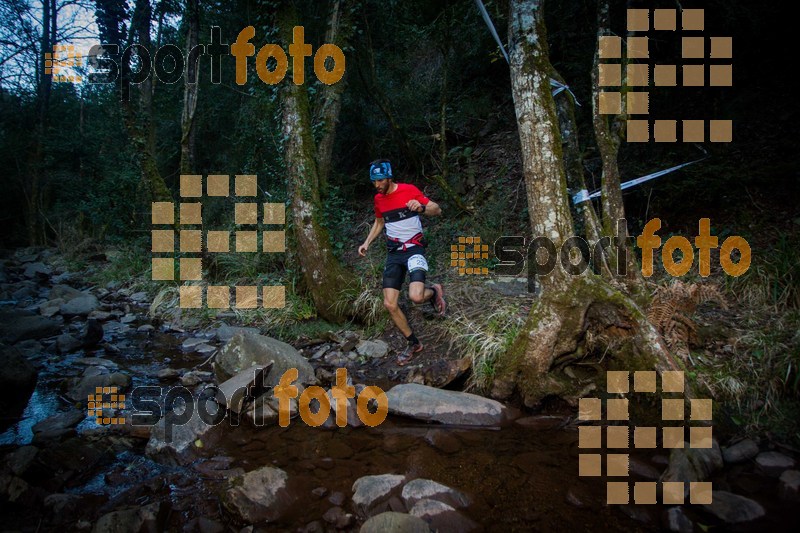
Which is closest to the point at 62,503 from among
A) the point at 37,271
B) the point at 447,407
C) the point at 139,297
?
the point at 447,407

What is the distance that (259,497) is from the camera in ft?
8.28

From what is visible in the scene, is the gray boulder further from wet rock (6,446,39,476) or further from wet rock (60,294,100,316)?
wet rock (60,294,100,316)

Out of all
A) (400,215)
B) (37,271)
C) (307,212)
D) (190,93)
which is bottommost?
(37,271)

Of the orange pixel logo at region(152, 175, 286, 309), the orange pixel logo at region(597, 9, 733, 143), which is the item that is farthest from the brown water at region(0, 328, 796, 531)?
the orange pixel logo at region(597, 9, 733, 143)

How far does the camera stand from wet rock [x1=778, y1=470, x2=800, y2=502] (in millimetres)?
2398

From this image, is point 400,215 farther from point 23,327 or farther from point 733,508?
point 23,327

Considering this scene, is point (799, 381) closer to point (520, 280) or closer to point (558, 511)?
point (558, 511)

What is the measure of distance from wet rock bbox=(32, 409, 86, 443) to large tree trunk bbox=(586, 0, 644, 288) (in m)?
5.43

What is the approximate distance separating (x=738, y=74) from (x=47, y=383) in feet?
36.0

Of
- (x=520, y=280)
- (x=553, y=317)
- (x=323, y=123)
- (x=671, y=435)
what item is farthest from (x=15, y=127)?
(x=671, y=435)

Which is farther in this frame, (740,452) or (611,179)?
(611,179)

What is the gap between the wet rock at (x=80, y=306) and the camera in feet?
23.5

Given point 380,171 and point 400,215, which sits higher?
point 380,171

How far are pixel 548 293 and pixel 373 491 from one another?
229 centimetres
